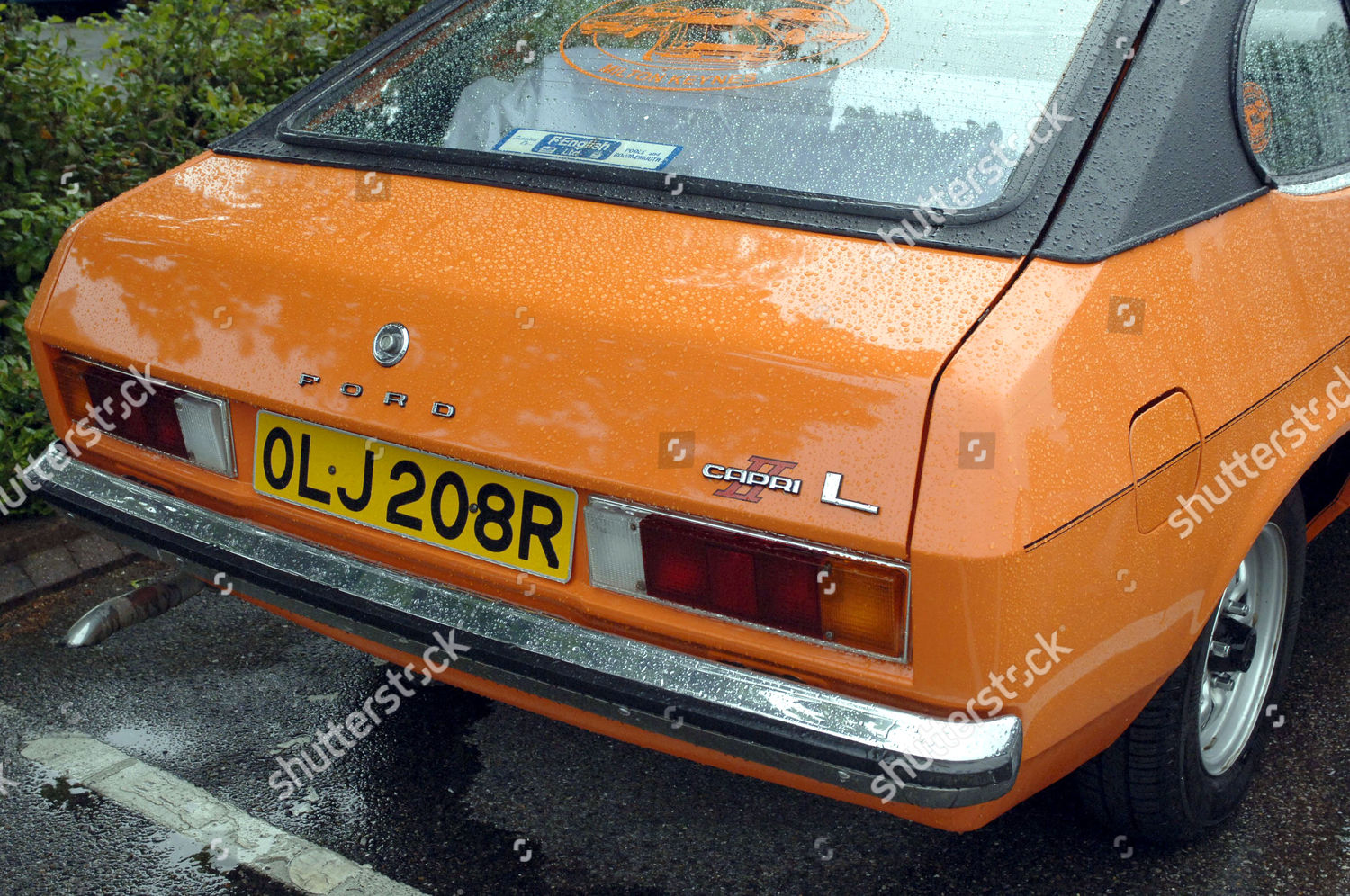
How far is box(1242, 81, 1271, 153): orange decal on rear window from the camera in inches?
75.9

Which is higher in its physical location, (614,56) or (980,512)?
(614,56)

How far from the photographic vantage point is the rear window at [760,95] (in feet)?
6.10

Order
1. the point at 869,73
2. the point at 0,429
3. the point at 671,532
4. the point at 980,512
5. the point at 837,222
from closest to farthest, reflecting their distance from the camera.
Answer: the point at 980,512
the point at 671,532
the point at 837,222
the point at 869,73
the point at 0,429

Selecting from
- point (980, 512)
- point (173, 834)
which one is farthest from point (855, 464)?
point (173, 834)

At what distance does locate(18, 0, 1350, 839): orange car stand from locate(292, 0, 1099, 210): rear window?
0.03 ft

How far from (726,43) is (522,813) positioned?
1572 mm

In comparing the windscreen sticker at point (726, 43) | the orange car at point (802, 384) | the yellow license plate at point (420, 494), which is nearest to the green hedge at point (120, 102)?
the orange car at point (802, 384)

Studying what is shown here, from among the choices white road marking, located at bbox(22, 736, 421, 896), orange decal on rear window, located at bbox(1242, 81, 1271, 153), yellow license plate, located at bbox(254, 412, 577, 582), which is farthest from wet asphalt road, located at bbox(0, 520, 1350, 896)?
→ orange decal on rear window, located at bbox(1242, 81, 1271, 153)

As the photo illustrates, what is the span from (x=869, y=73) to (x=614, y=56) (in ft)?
1.75

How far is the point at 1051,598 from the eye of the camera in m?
1.54

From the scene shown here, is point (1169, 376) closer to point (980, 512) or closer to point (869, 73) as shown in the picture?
point (980, 512)

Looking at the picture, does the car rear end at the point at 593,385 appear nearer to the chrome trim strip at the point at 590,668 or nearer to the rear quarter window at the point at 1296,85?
the chrome trim strip at the point at 590,668

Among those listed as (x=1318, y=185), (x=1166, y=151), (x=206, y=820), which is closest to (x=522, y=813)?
(x=206, y=820)

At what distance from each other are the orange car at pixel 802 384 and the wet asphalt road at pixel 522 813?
0.18 meters
